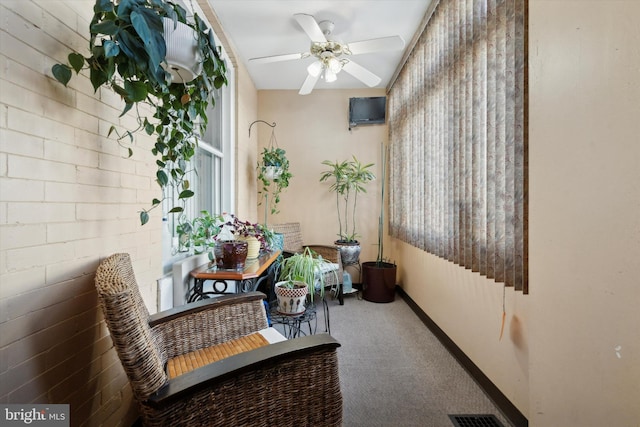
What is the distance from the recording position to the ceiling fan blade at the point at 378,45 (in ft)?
6.71

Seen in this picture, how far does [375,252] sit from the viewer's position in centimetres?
378

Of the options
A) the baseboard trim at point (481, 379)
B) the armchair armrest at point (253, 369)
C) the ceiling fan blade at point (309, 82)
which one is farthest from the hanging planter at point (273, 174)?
the armchair armrest at point (253, 369)

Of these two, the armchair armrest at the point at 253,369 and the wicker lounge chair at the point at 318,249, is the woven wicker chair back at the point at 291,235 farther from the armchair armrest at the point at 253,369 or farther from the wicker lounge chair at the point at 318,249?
the armchair armrest at the point at 253,369

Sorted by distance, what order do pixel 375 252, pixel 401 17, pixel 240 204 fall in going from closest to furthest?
pixel 401 17 → pixel 240 204 → pixel 375 252

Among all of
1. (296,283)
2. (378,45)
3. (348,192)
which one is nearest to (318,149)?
(348,192)

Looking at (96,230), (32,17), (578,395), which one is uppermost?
(32,17)

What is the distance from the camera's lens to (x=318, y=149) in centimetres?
379

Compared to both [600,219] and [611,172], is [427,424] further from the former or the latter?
[611,172]

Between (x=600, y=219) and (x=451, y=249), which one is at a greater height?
(x=600, y=219)

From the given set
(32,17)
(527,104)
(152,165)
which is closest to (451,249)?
(527,104)

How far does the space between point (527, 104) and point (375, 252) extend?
2.78m

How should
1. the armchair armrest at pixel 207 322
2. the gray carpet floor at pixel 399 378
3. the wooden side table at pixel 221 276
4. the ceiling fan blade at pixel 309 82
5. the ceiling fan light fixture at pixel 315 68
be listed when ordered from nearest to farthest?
the armchair armrest at pixel 207 322
the gray carpet floor at pixel 399 378
the wooden side table at pixel 221 276
the ceiling fan light fixture at pixel 315 68
the ceiling fan blade at pixel 309 82

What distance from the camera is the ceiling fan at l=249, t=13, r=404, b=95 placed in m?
2.05

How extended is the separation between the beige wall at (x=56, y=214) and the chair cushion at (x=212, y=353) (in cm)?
28
